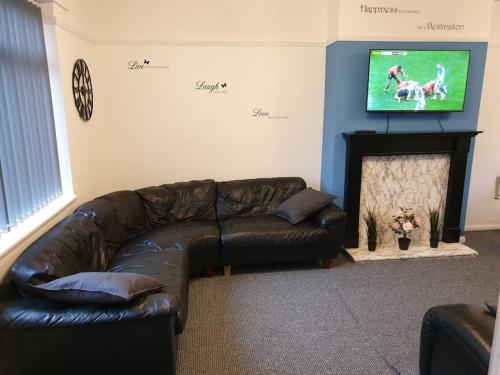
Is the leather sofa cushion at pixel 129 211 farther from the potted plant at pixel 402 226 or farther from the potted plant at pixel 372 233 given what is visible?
the potted plant at pixel 402 226

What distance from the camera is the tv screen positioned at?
3.55 meters

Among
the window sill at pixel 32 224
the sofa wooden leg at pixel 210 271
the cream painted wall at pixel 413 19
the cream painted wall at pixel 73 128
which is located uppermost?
the cream painted wall at pixel 413 19

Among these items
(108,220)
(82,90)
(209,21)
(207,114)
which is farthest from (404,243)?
(82,90)

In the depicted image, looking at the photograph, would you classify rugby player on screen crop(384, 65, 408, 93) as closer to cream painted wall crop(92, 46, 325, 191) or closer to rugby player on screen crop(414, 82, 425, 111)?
rugby player on screen crop(414, 82, 425, 111)

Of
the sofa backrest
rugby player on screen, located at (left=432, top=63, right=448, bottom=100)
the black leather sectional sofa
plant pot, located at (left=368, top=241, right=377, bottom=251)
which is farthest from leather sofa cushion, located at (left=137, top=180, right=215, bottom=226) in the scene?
rugby player on screen, located at (left=432, top=63, right=448, bottom=100)

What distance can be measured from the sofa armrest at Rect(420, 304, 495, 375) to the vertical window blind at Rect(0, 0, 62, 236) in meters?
2.51

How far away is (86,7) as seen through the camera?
11.6 ft

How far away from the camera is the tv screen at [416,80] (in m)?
3.55

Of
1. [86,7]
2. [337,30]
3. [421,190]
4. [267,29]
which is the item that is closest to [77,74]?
[86,7]

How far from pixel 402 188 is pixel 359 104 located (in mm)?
1048

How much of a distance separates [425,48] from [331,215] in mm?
Answer: 2019

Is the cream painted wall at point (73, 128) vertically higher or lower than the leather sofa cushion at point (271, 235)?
higher

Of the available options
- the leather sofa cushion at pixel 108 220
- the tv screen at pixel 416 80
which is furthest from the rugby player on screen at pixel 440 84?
the leather sofa cushion at pixel 108 220

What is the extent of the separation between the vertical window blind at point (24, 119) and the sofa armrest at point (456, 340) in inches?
99.0
